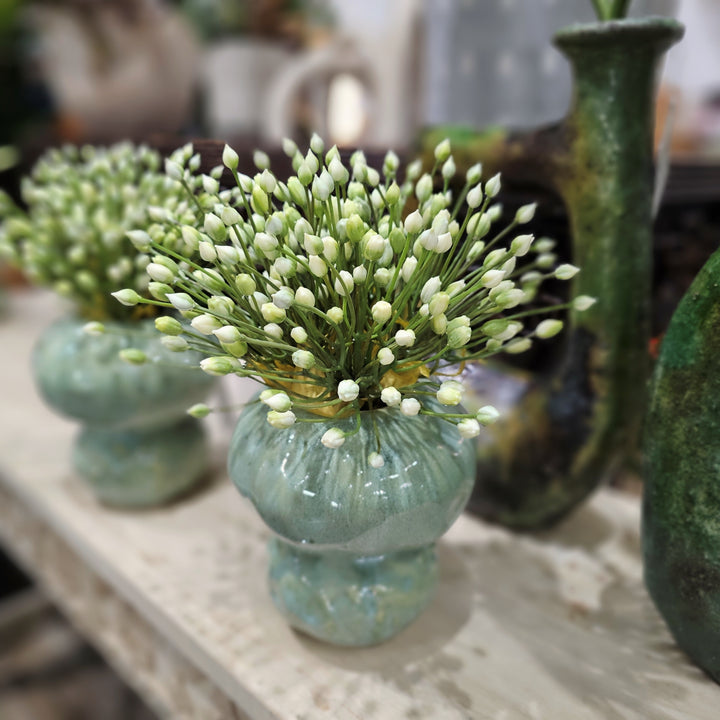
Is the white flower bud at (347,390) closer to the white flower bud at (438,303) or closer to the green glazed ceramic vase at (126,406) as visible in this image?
the white flower bud at (438,303)

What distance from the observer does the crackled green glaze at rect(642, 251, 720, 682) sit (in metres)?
0.37

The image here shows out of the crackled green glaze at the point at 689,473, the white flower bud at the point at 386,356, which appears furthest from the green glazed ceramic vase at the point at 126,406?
the crackled green glaze at the point at 689,473

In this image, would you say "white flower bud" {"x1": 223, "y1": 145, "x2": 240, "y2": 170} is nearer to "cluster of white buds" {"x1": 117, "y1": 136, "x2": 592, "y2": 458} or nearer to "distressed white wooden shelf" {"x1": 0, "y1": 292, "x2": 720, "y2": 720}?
"cluster of white buds" {"x1": 117, "y1": 136, "x2": 592, "y2": 458}

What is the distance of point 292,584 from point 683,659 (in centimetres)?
29

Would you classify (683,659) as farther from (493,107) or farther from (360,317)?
(493,107)

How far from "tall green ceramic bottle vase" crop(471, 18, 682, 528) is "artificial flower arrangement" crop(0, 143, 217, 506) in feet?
1.03

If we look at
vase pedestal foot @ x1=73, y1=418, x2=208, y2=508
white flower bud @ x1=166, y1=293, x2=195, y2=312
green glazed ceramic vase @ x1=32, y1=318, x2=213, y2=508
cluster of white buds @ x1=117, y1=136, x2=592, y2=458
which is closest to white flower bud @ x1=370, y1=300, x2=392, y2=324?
cluster of white buds @ x1=117, y1=136, x2=592, y2=458

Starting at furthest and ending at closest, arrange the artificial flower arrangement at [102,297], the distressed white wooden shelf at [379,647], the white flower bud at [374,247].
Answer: the artificial flower arrangement at [102,297], the distressed white wooden shelf at [379,647], the white flower bud at [374,247]

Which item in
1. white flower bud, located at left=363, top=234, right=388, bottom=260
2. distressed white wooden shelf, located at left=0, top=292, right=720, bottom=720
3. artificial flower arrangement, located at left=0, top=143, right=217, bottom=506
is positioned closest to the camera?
white flower bud, located at left=363, top=234, right=388, bottom=260

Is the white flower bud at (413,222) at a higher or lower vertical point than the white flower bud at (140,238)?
A: higher

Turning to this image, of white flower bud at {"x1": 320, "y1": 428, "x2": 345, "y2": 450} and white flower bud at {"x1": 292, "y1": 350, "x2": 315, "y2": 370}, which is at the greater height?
white flower bud at {"x1": 292, "y1": 350, "x2": 315, "y2": 370}

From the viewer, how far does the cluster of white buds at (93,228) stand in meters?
0.50

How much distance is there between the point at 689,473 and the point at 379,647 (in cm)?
25

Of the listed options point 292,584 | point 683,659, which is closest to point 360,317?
point 292,584
